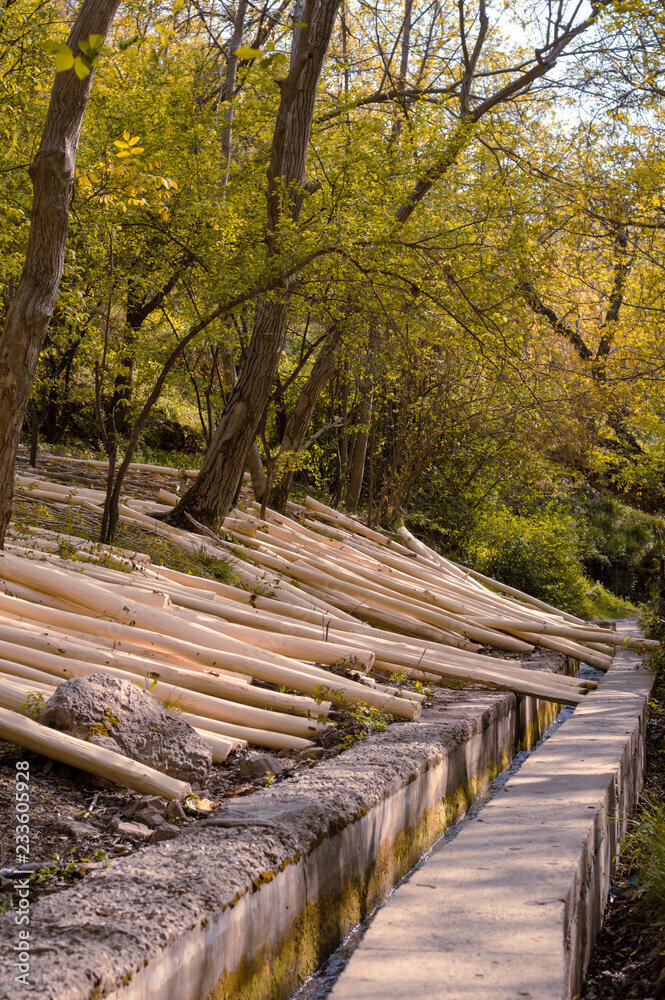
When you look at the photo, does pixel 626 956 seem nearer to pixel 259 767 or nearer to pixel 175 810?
pixel 259 767

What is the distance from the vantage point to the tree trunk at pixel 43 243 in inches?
182

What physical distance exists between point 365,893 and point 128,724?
111cm

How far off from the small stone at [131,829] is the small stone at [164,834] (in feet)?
0.15

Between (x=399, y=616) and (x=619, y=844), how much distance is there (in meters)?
2.79

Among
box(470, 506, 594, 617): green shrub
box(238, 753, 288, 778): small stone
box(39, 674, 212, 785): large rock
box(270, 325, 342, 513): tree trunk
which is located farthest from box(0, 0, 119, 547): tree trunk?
box(470, 506, 594, 617): green shrub

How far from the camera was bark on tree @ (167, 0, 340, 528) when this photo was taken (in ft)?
23.9

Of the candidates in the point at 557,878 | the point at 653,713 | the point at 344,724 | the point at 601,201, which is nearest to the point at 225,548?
the point at 344,724

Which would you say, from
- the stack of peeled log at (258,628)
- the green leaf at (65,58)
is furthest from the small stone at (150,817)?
the green leaf at (65,58)

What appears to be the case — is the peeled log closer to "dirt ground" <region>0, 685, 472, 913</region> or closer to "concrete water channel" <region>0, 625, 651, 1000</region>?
"dirt ground" <region>0, 685, 472, 913</region>

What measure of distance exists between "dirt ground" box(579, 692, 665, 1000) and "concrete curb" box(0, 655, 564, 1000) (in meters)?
0.83

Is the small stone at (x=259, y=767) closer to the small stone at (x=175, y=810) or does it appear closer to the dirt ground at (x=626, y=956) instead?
the small stone at (x=175, y=810)

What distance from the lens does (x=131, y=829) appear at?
114 inches

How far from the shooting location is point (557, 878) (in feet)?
9.53

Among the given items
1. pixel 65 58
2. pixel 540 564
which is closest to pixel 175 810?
pixel 65 58
